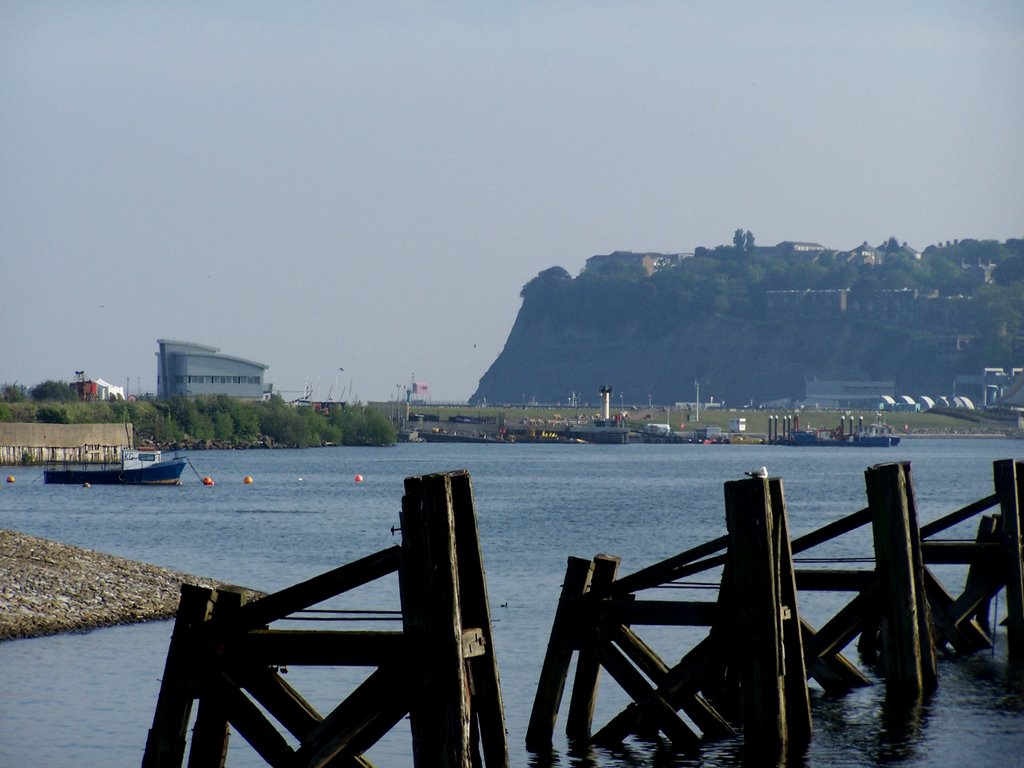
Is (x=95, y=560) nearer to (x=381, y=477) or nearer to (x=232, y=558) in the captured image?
(x=232, y=558)

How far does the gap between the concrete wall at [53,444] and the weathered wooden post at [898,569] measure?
111627 millimetres

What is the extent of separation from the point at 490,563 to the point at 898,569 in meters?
25.7

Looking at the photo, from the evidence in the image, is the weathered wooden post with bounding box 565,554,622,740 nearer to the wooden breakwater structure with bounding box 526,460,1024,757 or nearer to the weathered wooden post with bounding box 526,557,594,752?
the wooden breakwater structure with bounding box 526,460,1024,757

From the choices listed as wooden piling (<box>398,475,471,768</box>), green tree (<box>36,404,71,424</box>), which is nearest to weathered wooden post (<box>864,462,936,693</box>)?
wooden piling (<box>398,475,471,768</box>)

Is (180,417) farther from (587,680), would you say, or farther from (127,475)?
(587,680)

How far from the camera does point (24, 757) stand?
68.2 feet

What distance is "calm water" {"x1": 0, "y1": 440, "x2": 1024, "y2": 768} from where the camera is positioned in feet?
70.8

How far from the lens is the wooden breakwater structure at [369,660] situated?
1463cm

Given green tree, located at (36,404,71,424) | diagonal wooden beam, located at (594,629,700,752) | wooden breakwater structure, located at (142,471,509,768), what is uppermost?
Result: green tree, located at (36,404,71,424)

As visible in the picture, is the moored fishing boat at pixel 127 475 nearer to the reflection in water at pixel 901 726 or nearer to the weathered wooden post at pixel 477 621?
the reflection in water at pixel 901 726

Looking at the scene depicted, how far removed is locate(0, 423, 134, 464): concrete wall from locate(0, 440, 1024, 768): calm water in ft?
28.8

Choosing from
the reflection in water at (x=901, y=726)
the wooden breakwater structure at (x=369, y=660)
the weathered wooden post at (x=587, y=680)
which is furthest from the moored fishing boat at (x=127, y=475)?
the wooden breakwater structure at (x=369, y=660)

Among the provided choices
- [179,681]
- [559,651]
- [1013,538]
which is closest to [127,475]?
[1013,538]

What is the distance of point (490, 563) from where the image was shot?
47.1 meters
